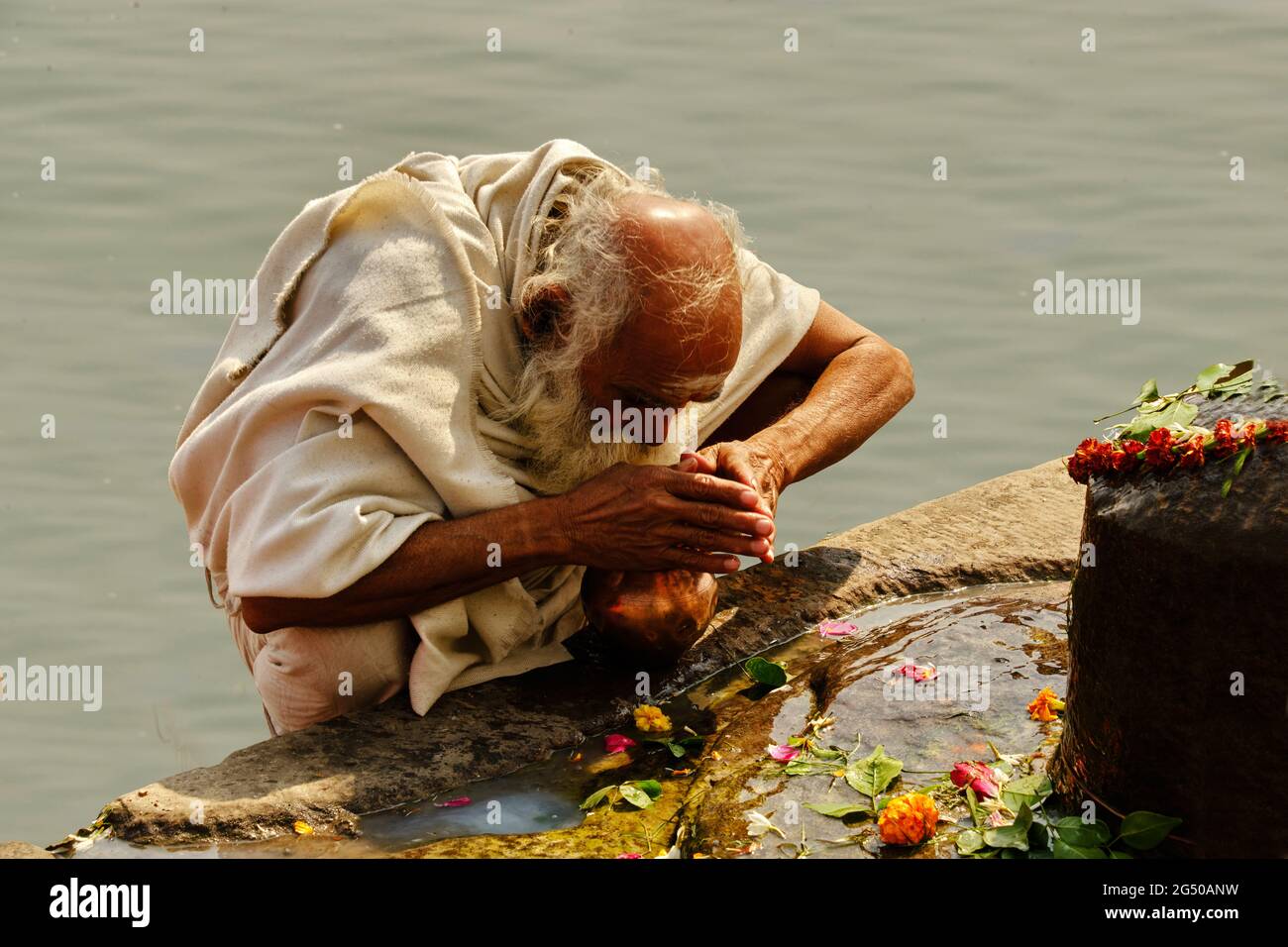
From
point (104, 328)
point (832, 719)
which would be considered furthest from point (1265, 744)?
point (104, 328)

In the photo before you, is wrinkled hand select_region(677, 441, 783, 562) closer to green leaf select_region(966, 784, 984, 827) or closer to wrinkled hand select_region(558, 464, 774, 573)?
wrinkled hand select_region(558, 464, 774, 573)

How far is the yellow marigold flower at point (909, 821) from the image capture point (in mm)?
3170

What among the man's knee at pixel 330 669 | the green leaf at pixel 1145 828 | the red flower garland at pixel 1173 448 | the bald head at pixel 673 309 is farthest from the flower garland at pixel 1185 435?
the man's knee at pixel 330 669

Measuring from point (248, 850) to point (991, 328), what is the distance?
19.1 ft

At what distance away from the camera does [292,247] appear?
4059 millimetres

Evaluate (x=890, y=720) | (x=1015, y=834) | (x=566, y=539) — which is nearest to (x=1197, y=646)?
(x=1015, y=834)

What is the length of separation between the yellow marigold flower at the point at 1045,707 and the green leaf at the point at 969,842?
21.0 inches

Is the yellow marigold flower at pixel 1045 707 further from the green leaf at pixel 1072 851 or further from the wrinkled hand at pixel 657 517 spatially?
the wrinkled hand at pixel 657 517

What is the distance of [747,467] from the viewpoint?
3.91 meters

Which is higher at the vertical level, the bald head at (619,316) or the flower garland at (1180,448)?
the bald head at (619,316)

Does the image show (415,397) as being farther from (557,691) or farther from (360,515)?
(557,691)

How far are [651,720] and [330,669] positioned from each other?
789mm

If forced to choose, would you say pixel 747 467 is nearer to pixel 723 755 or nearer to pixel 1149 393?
pixel 723 755

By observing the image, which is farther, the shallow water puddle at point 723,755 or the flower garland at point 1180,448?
the shallow water puddle at point 723,755
